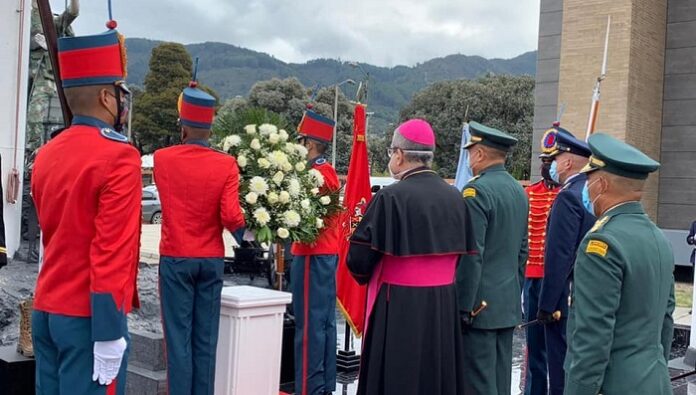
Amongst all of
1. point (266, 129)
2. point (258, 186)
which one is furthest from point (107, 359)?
point (266, 129)

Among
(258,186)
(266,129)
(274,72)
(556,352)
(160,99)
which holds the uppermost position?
(274,72)

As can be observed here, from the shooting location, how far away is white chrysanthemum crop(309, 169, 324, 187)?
550 cm

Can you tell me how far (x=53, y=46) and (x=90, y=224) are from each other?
1209 millimetres

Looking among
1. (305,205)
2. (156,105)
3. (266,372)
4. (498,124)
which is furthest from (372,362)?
(156,105)

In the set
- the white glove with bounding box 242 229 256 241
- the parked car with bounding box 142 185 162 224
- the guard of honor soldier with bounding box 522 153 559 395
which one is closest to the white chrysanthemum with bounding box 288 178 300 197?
the white glove with bounding box 242 229 256 241

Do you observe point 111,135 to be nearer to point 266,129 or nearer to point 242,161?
point 242,161

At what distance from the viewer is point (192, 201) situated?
452cm

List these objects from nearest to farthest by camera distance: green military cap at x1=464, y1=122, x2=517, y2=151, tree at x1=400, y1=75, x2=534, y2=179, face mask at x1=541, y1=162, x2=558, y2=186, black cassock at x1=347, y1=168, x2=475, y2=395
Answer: black cassock at x1=347, y1=168, x2=475, y2=395 < green military cap at x1=464, y1=122, x2=517, y2=151 < face mask at x1=541, y1=162, x2=558, y2=186 < tree at x1=400, y1=75, x2=534, y2=179

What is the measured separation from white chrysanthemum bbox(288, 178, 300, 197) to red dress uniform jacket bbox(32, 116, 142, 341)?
197 centimetres

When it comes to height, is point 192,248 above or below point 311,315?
above

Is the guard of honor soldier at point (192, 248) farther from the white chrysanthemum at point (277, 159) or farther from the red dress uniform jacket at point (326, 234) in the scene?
the red dress uniform jacket at point (326, 234)

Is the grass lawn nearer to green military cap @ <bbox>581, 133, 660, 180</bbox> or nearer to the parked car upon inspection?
green military cap @ <bbox>581, 133, 660, 180</bbox>

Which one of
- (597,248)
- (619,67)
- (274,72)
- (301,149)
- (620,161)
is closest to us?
(597,248)

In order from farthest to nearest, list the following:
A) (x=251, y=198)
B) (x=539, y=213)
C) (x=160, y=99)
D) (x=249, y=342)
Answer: (x=160, y=99) < (x=539, y=213) < (x=251, y=198) < (x=249, y=342)
